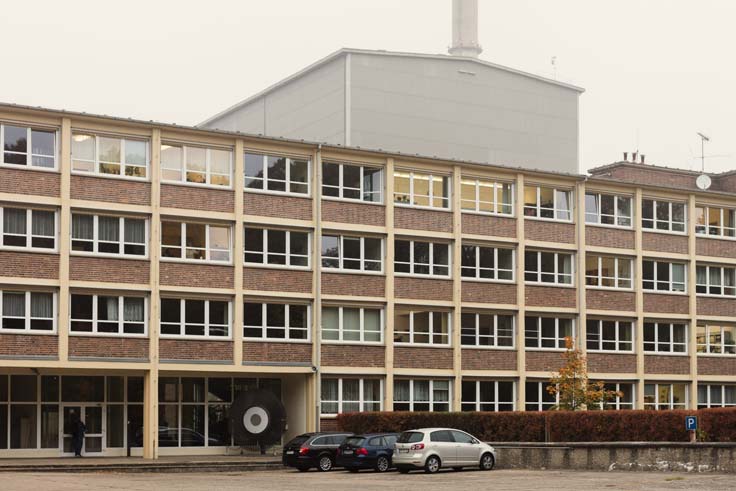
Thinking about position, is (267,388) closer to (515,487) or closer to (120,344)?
(120,344)

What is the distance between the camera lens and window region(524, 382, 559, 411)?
54.0m

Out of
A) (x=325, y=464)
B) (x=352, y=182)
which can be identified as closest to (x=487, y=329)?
(x=352, y=182)

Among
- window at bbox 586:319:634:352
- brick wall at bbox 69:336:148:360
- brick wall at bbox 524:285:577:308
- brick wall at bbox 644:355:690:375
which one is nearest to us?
brick wall at bbox 69:336:148:360

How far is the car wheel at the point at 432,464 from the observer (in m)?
36.7

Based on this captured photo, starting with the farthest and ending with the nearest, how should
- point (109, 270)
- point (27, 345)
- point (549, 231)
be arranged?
point (549, 231) → point (109, 270) → point (27, 345)

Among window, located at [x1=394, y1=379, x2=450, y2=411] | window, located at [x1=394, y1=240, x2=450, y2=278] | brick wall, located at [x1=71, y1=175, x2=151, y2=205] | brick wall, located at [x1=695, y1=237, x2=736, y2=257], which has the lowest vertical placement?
window, located at [x1=394, y1=379, x2=450, y2=411]

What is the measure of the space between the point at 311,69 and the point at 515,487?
36010mm

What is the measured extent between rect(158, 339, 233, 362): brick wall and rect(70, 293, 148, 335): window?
42.5 inches

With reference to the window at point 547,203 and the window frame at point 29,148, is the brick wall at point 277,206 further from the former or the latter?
the window at point 547,203

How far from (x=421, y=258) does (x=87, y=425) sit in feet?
50.5

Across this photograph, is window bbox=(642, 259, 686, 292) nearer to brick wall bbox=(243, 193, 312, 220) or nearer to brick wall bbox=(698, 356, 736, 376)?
brick wall bbox=(698, 356, 736, 376)

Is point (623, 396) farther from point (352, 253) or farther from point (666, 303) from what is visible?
point (352, 253)

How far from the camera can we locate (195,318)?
46.7 metres

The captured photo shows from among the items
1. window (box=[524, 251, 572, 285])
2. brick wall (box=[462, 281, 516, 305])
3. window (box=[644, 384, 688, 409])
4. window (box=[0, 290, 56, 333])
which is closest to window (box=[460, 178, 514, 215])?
window (box=[524, 251, 572, 285])
